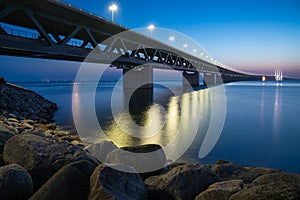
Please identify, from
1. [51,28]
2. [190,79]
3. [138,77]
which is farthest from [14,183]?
[190,79]

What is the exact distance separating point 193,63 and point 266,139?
64289mm

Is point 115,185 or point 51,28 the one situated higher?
point 51,28

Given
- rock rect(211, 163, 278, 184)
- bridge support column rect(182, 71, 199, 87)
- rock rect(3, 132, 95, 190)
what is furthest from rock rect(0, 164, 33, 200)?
bridge support column rect(182, 71, 199, 87)

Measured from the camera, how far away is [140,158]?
15.6ft

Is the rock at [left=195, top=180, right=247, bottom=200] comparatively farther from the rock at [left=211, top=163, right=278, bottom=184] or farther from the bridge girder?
the bridge girder

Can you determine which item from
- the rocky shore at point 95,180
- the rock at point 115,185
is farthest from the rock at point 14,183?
the rock at point 115,185

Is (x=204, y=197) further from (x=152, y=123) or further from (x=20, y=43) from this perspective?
(x=20, y=43)

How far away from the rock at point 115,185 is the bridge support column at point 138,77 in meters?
53.3

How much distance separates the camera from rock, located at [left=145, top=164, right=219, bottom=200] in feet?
13.4

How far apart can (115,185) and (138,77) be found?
183ft

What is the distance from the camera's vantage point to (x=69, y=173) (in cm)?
362

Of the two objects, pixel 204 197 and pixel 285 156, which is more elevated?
pixel 204 197

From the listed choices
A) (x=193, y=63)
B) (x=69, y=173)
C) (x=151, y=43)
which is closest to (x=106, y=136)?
(x=69, y=173)

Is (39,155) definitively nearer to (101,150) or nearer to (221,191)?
(101,150)
